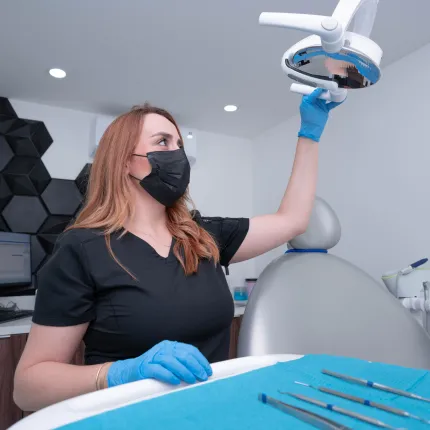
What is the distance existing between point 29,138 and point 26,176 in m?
0.29

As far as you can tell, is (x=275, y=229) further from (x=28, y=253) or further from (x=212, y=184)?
(x=212, y=184)

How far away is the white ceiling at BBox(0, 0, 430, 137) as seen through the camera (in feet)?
5.98

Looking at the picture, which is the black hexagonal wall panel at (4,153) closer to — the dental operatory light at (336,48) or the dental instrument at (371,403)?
the dental operatory light at (336,48)

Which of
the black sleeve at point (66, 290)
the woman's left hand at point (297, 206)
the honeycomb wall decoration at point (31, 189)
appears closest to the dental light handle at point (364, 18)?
the woman's left hand at point (297, 206)

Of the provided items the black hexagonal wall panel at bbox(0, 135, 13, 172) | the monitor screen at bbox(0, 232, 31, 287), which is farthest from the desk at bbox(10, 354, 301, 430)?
the black hexagonal wall panel at bbox(0, 135, 13, 172)

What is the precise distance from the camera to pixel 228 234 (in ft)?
4.22

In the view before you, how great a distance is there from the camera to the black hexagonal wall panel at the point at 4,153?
8.91 ft

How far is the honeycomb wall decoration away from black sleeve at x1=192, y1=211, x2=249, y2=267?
1.68 m

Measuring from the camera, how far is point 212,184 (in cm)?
342

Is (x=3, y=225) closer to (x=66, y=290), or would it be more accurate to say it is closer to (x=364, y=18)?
(x=66, y=290)

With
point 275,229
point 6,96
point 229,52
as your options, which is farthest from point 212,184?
point 275,229

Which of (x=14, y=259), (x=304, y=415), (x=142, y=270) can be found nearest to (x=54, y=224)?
(x=14, y=259)

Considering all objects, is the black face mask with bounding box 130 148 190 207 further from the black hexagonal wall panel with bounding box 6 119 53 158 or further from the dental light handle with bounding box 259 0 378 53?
the black hexagonal wall panel with bounding box 6 119 53 158

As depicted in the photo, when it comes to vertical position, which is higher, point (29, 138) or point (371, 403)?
point (29, 138)
